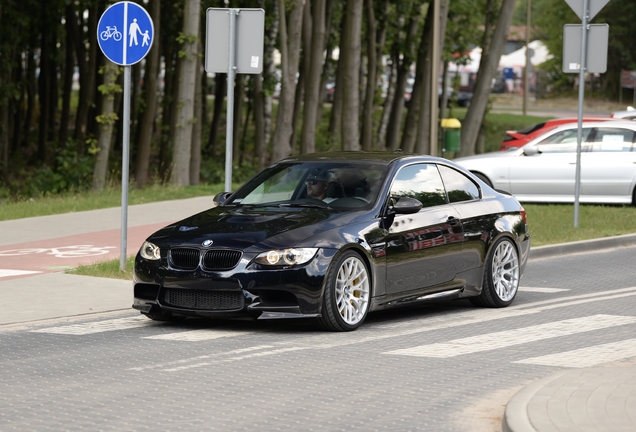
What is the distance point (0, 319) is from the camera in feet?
33.3

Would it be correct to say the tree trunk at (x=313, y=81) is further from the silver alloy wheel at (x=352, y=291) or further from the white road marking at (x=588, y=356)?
the white road marking at (x=588, y=356)

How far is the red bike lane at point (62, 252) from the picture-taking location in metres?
13.4

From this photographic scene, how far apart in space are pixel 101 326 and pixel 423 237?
279 centimetres

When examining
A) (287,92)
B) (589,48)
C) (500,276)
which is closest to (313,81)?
(287,92)

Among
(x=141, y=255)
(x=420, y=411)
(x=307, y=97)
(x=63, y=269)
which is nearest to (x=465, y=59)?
(x=307, y=97)

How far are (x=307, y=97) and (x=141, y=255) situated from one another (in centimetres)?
2000

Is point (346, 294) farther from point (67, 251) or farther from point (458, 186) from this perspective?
point (67, 251)

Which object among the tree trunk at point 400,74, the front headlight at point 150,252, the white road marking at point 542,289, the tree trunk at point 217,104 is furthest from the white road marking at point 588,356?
the tree trunk at point 217,104

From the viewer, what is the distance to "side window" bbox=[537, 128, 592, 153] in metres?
21.9

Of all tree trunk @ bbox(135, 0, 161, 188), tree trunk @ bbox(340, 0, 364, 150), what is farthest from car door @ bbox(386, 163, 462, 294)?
tree trunk @ bbox(135, 0, 161, 188)

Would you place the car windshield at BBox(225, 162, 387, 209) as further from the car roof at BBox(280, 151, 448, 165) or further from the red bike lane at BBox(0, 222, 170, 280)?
the red bike lane at BBox(0, 222, 170, 280)

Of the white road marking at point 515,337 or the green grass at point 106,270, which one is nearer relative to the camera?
the white road marking at point 515,337

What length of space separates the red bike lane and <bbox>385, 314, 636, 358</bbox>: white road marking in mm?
5392

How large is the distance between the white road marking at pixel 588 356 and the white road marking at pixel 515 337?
511 millimetres
